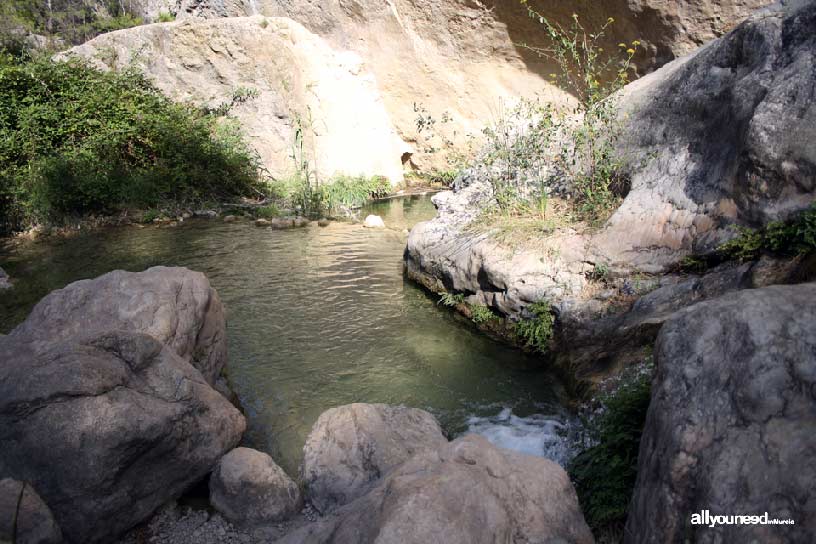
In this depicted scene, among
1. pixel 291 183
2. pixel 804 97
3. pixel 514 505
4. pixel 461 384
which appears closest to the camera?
pixel 514 505

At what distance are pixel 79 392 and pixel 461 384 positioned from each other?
3.04 meters

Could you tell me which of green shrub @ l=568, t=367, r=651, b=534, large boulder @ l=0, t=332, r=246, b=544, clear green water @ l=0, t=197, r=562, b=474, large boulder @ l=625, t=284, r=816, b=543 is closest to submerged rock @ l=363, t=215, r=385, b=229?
clear green water @ l=0, t=197, r=562, b=474

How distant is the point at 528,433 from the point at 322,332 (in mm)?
2721

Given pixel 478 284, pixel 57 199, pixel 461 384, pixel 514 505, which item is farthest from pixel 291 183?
pixel 514 505

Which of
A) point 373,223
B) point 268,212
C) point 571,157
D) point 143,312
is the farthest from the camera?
point 268,212

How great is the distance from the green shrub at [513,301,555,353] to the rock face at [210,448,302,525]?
9.34 ft

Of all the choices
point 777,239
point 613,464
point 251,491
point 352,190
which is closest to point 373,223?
point 352,190

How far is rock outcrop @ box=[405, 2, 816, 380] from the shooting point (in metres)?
4.48

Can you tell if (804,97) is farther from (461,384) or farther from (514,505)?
(514,505)

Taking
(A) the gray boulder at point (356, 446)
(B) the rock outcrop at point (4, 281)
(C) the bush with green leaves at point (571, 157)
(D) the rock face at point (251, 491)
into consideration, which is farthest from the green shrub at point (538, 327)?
(B) the rock outcrop at point (4, 281)

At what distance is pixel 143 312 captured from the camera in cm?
415

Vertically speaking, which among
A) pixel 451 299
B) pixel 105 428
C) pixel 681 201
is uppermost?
pixel 681 201

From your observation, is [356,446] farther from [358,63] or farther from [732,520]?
[358,63]

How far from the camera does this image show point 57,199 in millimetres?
11109
